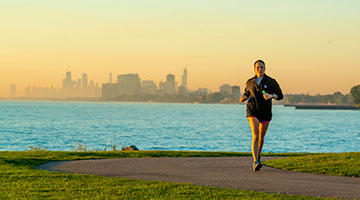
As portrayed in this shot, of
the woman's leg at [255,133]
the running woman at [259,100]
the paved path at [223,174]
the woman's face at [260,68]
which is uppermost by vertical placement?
the woman's face at [260,68]

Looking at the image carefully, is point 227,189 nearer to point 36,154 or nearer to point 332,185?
point 332,185

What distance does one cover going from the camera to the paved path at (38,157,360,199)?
983cm

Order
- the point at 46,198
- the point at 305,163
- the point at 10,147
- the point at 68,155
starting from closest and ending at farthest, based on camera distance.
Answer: the point at 46,198
the point at 305,163
the point at 68,155
the point at 10,147

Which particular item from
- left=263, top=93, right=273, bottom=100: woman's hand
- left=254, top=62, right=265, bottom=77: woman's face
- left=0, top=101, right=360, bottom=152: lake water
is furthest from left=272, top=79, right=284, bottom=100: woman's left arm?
left=0, top=101, right=360, bottom=152: lake water

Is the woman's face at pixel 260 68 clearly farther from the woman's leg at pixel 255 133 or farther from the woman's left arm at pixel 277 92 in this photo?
the woman's leg at pixel 255 133

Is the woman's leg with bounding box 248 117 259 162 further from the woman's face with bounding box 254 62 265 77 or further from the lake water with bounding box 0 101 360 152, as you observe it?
the lake water with bounding box 0 101 360 152

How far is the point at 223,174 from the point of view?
11.8 meters

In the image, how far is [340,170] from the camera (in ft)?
40.0

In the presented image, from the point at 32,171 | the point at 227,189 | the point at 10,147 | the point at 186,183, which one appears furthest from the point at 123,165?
the point at 10,147

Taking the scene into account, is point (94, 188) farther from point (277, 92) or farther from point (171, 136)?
point (171, 136)

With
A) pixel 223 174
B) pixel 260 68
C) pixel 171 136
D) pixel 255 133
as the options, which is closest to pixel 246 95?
pixel 260 68

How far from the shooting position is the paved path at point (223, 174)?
9.83 meters

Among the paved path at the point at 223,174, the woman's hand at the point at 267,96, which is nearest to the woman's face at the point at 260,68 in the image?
the woman's hand at the point at 267,96

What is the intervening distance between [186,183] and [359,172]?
13.9ft
